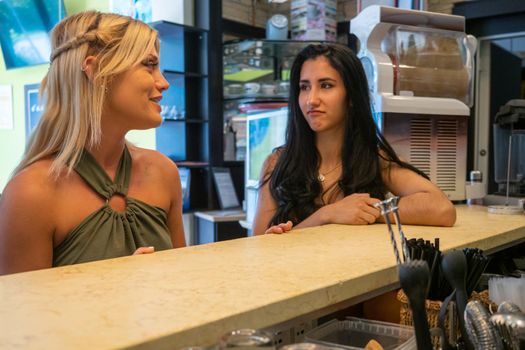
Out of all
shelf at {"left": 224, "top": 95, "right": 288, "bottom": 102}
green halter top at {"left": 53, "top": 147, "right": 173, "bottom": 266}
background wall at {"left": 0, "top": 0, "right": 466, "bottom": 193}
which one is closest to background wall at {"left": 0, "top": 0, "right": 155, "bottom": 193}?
background wall at {"left": 0, "top": 0, "right": 466, "bottom": 193}

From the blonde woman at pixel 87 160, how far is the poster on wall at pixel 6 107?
17.5 feet

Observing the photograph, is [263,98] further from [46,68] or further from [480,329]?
[480,329]

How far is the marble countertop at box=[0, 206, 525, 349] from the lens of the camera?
64 cm

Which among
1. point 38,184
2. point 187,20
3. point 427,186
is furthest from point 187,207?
point 38,184

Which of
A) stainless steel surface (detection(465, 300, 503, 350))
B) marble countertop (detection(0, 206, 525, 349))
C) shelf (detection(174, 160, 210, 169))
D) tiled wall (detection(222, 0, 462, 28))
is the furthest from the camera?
tiled wall (detection(222, 0, 462, 28))

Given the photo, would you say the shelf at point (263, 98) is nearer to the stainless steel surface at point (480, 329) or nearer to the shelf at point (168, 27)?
the shelf at point (168, 27)

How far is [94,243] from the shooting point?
1335mm

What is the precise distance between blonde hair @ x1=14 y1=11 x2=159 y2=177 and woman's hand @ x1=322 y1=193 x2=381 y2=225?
2.41 feet

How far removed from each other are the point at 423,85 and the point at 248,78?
105 inches

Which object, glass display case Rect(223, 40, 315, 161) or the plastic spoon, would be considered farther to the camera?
glass display case Rect(223, 40, 315, 161)

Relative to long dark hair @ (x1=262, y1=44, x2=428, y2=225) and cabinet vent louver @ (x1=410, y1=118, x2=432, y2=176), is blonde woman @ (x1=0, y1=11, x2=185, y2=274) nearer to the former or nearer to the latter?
long dark hair @ (x1=262, y1=44, x2=428, y2=225)

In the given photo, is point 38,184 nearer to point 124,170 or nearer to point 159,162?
point 124,170

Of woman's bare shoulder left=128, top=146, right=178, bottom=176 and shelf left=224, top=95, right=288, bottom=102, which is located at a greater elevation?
shelf left=224, top=95, right=288, bottom=102

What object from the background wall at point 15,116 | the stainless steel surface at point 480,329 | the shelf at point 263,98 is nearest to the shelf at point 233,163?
the shelf at point 263,98
